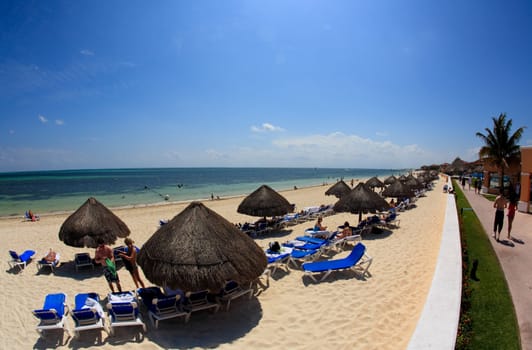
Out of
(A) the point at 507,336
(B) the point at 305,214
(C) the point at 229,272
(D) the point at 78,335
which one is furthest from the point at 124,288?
(B) the point at 305,214

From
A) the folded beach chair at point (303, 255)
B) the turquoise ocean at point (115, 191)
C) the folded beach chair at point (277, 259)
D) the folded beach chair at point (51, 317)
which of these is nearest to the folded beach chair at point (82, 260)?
the folded beach chair at point (51, 317)

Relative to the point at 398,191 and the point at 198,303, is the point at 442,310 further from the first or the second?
the point at 398,191

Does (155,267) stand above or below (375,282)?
above

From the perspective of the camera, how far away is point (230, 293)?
517cm

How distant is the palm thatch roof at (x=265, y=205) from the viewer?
34.3ft

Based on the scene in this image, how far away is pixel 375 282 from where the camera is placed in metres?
5.80

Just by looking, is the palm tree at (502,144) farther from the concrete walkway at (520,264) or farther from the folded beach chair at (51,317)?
the folded beach chair at (51,317)

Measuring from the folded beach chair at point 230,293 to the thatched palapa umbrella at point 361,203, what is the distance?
5.90 m

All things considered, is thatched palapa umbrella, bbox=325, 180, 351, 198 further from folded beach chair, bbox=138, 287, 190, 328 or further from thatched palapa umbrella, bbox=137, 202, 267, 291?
folded beach chair, bbox=138, 287, 190, 328

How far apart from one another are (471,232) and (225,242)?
9.65m

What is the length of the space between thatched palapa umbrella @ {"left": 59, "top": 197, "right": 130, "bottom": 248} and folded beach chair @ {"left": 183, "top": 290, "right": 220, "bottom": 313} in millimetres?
3896

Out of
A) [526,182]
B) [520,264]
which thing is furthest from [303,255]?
[526,182]

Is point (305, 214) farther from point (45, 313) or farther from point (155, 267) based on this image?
point (45, 313)

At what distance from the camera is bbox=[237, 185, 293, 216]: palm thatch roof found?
1045 cm
